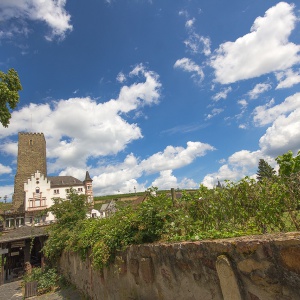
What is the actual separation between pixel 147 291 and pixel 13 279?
61.5 feet

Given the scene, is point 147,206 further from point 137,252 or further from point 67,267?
point 67,267

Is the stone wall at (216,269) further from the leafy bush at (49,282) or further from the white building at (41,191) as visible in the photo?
the white building at (41,191)

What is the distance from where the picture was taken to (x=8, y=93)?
10766 millimetres

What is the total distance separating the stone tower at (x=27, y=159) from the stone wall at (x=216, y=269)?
58.1 meters

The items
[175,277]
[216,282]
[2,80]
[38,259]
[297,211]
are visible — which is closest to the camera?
[216,282]

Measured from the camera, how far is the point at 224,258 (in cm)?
223

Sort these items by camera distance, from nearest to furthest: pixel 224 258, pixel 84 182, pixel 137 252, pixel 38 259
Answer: pixel 224 258 < pixel 137 252 < pixel 38 259 < pixel 84 182

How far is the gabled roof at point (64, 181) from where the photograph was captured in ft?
186

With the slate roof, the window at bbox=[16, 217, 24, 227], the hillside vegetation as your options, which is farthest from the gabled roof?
the hillside vegetation

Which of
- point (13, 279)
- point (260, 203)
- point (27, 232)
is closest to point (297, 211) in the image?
point (260, 203)

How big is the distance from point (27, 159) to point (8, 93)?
5428cm

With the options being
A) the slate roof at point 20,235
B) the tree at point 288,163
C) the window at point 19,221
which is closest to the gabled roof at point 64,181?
the window at point 19,221

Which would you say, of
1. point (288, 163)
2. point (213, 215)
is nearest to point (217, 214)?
point (213, 215)

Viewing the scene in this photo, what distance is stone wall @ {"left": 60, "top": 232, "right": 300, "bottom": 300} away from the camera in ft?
5.91
